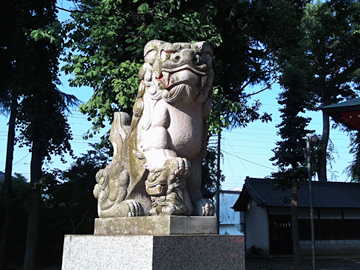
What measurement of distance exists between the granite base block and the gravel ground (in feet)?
32.9

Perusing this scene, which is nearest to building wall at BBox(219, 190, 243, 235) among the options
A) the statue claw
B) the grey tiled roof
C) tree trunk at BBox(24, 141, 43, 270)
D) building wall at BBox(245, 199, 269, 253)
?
the grey tiled roof

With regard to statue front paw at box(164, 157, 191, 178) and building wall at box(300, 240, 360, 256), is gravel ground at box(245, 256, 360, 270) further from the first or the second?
statue front paw at box(164, 157, 191, 178)

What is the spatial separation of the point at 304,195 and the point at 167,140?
16839 mm

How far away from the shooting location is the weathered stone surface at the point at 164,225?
3.46 metres

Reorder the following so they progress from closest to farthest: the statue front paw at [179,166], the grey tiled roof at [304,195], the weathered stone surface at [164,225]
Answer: the weathered stone surface at [164,225] < the statue front paw at [179,166] < the grey tiled roof at [304,195]

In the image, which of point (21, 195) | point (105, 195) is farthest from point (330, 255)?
point (105, 195)

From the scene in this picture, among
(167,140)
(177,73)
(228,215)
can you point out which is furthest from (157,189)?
(228,215)

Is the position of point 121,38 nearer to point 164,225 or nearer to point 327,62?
point 164,225

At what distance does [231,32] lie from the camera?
12.7 meters

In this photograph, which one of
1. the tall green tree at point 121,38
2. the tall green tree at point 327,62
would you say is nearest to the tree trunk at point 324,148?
the tall green tree at point 327,62

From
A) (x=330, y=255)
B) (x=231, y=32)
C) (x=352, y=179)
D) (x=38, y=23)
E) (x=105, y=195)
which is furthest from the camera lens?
(x=352, y=179)

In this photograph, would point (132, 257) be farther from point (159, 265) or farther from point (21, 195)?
point (21, 195)

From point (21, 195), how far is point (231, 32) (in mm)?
9037

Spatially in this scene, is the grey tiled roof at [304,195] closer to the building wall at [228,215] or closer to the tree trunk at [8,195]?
the tree trunk at [8,195]
